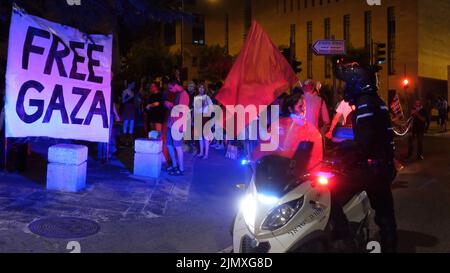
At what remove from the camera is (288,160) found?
4.30 m

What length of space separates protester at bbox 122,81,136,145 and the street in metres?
4.31

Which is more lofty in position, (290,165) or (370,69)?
(370,69)

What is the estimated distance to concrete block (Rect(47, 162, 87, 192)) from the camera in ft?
26.6

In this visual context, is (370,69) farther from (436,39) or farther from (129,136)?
(436,39)

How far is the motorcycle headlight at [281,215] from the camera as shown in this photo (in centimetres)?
398

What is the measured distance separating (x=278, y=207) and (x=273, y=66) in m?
3.12

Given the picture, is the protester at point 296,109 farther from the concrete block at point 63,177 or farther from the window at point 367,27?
the window at point 367,27

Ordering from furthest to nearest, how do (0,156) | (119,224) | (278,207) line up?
(0,156) → (119,224) → (278,207)

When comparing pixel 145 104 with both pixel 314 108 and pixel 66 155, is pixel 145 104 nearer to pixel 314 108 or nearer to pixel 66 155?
pixel 314 108

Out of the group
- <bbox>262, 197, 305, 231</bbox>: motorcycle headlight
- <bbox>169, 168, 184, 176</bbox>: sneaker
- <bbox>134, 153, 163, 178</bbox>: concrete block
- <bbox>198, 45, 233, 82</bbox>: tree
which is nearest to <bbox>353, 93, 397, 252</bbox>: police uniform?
<bbox>262, 197, 305, 231</bbox>: motorcycle headlight

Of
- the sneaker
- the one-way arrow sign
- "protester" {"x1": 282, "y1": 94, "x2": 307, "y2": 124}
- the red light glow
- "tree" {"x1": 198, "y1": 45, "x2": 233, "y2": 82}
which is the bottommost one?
the sneaker

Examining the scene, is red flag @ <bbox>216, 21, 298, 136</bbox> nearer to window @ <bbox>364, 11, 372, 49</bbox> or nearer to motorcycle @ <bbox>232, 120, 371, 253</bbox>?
motorcycle @ <bbox>232, 120, 371, 253</bbox>

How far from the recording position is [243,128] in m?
6.91
